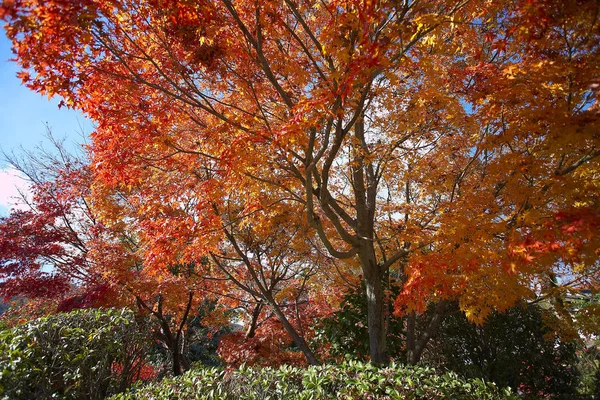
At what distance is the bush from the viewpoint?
325 cm

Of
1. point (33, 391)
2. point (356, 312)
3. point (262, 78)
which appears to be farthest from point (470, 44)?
point (33, 391)

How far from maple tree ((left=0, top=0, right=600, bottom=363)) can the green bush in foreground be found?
881mm

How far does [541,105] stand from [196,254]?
508 centimetres

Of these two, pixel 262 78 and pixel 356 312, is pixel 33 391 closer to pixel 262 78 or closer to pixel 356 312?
pixel 262 78

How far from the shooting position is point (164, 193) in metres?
6.34

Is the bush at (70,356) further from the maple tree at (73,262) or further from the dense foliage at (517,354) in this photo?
the dense foliage at (517,354)

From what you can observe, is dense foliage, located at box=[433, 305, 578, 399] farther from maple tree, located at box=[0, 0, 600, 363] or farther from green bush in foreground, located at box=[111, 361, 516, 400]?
green bush in foreground, located at box=[111, 361, 516, 400]

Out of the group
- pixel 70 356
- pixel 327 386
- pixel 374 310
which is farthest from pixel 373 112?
pixel 70 356

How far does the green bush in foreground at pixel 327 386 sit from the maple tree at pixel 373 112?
2.89 feet

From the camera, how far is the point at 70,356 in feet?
11.8

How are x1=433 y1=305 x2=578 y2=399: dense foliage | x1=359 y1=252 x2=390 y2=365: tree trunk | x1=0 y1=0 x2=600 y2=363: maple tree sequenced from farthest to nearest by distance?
1. x1=433 y1=305 x2=578 y2=399: dense foliage
2. x1=359 y1=252 x2=390 y2=365: tree trunk
3. x1=0 y1=0 x2=600 y2=363: maple tree

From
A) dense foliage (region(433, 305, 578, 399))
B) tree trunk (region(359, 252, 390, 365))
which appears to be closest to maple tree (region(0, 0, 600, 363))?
tree trunk (region(359, 252, 390, 365))

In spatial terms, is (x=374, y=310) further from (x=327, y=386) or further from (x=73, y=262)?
(x=73, y=262)

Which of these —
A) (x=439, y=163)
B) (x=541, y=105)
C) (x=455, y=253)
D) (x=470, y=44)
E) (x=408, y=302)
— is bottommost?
(x=408, y=302)
